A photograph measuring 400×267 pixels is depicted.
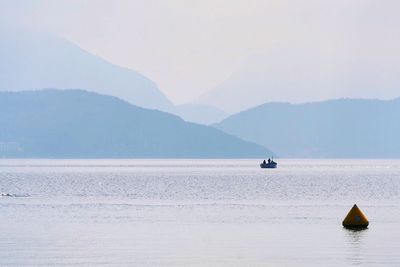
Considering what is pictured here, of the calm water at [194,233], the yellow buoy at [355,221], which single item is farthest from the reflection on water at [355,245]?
the yellow buoy at [355,221]

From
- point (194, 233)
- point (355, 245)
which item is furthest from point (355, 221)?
point (355, 245)

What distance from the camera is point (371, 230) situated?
72500 millimetres

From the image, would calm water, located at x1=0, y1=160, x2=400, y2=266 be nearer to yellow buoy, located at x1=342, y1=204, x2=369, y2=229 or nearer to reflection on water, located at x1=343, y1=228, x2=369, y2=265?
reflection on water, located at x1=343, y1=228, x2=369, y2=265

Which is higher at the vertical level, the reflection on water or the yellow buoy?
the yellow buoy

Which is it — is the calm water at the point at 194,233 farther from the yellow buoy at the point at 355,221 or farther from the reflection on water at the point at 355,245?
the yellow buoy at the point at 355,221

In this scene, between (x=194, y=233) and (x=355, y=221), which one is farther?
(x=355, y=221)

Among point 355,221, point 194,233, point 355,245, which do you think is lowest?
point 355,245

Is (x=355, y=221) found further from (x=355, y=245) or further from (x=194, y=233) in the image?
(x=355, y=245)

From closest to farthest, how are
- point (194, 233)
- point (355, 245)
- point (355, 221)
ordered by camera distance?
point (355, 245) → point (194, 233) → point (355, 221)

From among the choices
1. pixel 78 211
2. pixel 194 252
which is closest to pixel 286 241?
pixel 194 252

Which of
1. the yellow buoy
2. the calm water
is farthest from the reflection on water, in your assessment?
the yellow buoy

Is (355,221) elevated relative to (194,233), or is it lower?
elevated

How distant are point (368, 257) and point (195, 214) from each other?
34545mm

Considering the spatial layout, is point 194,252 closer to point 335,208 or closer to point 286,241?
point 286,241
